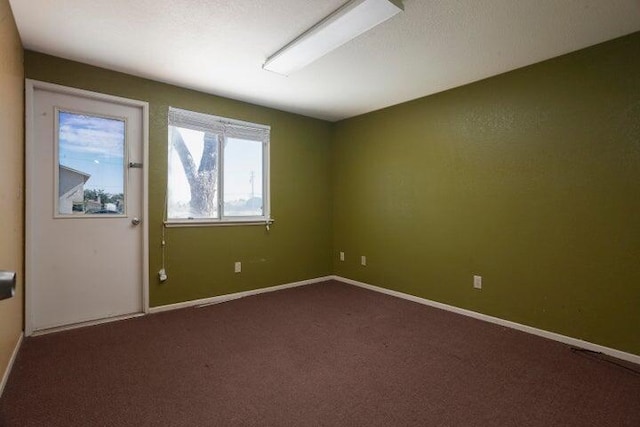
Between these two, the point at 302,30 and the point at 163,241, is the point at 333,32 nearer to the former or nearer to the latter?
the point at 302,30

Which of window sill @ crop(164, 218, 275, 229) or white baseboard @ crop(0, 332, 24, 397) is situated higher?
window sill @ crop(164, 218, 275, 229)

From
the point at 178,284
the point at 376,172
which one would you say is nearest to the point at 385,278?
the point at 376,172

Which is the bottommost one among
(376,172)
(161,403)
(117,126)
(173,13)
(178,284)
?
(161,403)

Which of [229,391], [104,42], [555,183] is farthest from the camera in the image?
[555,183]

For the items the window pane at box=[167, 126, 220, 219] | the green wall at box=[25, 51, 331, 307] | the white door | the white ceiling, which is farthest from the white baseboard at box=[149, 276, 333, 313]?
the white ceiling

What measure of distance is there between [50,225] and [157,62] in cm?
167

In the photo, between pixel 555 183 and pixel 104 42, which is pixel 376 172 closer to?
pixel 555 183

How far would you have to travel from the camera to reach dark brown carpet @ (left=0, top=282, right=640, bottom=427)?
1.76m

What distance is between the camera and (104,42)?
2559mm

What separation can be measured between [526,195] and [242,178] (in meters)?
3.01

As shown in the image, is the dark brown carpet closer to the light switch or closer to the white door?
the white door

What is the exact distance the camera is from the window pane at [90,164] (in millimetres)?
2883

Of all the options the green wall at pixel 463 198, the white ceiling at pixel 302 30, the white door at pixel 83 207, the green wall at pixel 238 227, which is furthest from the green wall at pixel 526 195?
the white door at pixel 83 207

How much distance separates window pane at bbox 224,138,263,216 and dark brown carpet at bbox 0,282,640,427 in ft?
4.58
